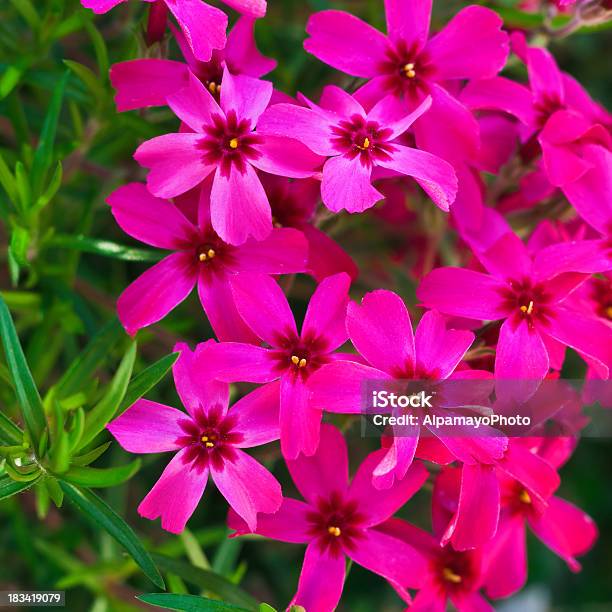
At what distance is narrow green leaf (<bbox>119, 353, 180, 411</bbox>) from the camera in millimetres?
834

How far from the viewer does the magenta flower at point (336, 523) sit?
34.6 inches

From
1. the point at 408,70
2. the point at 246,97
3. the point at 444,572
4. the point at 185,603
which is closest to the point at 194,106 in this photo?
the point at 246,97

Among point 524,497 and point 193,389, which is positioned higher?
point 193,389

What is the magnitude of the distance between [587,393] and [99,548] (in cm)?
85

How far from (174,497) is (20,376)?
0.21 m

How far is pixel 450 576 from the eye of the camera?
38.5 inches

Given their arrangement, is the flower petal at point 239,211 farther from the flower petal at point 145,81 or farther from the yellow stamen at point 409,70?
the yellow stamen at point 409,70

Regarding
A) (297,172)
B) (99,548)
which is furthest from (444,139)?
(99,548)

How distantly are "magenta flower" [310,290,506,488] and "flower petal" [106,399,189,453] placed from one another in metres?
0.17

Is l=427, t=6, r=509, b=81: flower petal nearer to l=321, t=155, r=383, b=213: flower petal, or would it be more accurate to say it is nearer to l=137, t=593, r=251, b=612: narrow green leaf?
l=321, t=155, r=383, b=213: flower petal

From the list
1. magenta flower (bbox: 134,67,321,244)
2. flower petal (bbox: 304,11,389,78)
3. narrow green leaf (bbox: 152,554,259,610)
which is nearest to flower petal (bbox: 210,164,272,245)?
magenta flower (bbox: 134,67,321,244)

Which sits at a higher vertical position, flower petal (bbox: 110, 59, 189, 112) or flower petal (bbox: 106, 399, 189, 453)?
flower petal (bbox: 110, 59, 189, 112)

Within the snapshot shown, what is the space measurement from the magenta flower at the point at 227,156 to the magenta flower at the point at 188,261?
41 millimetres

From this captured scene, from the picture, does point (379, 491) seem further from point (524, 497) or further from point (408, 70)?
point (408, 70)
